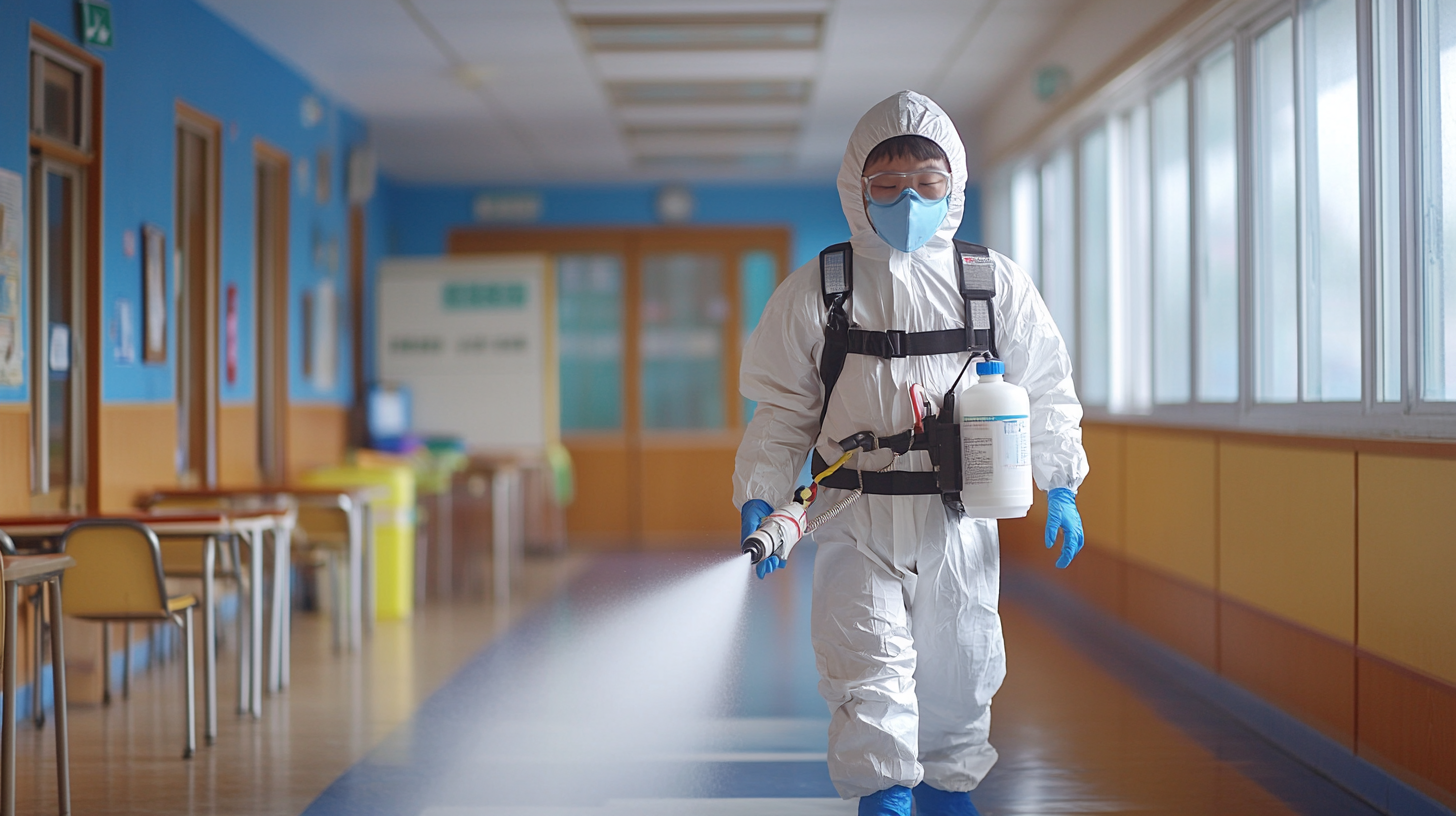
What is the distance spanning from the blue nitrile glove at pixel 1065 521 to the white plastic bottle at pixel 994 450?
20 cm

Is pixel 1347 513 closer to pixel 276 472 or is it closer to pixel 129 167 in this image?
pixel 129 167

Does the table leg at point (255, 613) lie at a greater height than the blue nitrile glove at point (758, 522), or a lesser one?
lesser

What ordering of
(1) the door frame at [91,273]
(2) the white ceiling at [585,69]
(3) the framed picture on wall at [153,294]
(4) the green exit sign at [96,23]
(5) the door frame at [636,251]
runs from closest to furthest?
(4) the green exit sign at [96,23] → (1) the door frame at [91,273] → (3) the framed picture on wall at [153,294] → (2) the white ceiling at [585,69] → (5) the door frame at [636,251]

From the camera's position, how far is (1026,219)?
7391mm

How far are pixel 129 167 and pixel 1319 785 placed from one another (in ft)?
14.5

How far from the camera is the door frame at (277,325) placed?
20.0 ft

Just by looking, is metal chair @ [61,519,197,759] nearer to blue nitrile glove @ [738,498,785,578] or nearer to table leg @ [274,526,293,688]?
table leg @ [274,526,293,688]

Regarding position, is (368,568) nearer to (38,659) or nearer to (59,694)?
(38,659)

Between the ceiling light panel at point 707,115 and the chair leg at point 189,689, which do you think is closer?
the chair leg at point 189,689

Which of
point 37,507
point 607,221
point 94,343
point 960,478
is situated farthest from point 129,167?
point 607,221

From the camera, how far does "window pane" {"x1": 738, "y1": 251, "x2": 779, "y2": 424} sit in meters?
9.34

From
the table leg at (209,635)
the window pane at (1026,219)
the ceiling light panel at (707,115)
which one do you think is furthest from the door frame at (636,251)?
the table leg at (209,635)

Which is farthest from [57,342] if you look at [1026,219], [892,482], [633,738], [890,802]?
[1026,219]

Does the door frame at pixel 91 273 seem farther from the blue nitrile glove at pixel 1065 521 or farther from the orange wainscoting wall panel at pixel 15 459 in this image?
the blue nitrile glove at pixel 1065 521
